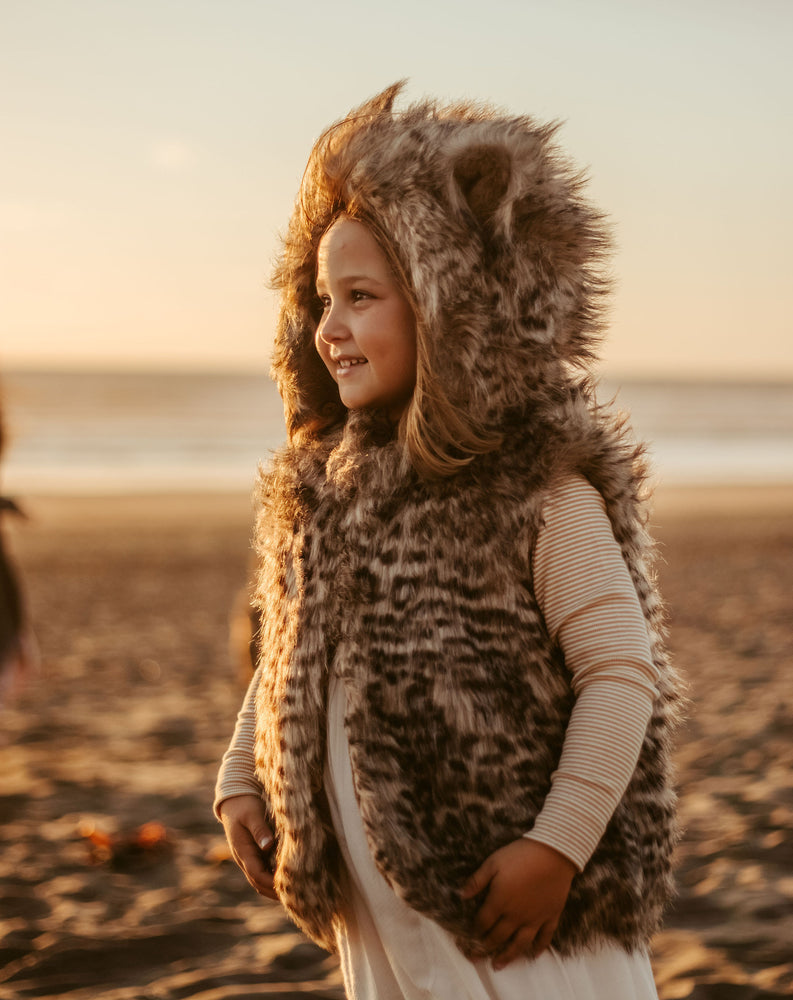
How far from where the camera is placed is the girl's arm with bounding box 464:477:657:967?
159 cm

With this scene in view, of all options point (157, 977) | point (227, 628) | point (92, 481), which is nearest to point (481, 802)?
point (157, 977)

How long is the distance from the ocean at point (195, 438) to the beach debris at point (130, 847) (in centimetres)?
201

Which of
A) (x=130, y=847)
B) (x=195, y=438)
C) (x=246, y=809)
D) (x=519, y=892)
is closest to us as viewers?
(x=519, y=892)

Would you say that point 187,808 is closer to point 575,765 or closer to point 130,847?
point 130,847

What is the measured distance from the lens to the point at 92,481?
18.1 metres

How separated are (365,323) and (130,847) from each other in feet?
10.6

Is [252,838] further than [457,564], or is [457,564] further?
[252,838]

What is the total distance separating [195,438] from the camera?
25.8 metres

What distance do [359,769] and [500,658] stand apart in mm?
299

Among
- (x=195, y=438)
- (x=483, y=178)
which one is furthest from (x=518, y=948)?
(x=195, y=438)

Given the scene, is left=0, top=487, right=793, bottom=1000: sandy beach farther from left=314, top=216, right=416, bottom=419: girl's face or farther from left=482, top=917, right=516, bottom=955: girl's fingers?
left=482, top=917, right=516, bottom=955: girl's fingers

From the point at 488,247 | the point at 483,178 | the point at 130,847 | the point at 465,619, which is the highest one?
the point at 483,178

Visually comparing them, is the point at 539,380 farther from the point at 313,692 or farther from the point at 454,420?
the point at 313,692

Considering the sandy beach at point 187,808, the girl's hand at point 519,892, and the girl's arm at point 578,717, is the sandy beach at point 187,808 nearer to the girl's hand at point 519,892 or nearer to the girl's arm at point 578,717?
the girl's arm at point 578,717
